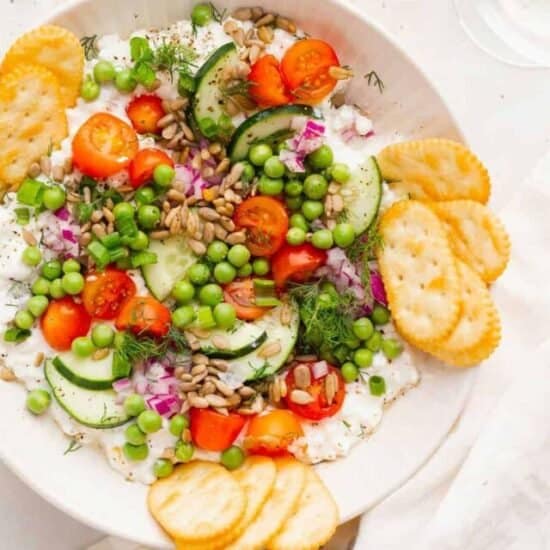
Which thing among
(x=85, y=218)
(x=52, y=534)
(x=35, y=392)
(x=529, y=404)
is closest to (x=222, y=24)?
(x=85, y=218)

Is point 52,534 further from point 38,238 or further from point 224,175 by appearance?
point 224,175

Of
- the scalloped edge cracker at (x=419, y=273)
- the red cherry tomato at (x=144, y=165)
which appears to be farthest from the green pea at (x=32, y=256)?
the scalloped edge cracker at (x=419, y=273)

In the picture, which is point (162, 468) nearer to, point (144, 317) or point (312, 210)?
point (144, 317)

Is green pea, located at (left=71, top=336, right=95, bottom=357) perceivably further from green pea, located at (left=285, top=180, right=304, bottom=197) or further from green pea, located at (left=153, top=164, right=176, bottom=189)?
green pea, located at (left=285, top=180, right=304, bottom=197)

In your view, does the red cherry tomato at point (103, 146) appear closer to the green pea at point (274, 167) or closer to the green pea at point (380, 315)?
the green pea at point (274, 167)

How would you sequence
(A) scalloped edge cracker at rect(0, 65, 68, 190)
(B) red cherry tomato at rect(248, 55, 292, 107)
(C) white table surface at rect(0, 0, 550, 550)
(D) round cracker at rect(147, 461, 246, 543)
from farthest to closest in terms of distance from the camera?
(C) white table surface at rect(0, 0, 550, 550)
(B) red cherry tomato at rect(248, 55, 292, 107)
(A) scalloped edge cracker at rect(0, 65, 68, 190)
(D) round cracker at rect(147, 461, 246, 543)

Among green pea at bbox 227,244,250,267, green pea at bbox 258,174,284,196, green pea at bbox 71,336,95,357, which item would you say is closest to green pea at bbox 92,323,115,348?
green pea at bbox 71,336,95,357
